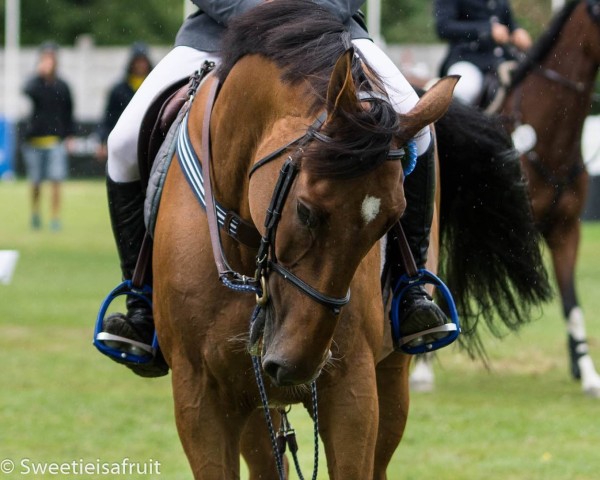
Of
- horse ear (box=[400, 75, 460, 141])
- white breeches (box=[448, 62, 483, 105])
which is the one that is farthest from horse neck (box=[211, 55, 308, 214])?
white breeches (box=[448, 62, 483, 105])

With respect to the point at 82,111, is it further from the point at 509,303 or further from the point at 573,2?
the point at 509,303

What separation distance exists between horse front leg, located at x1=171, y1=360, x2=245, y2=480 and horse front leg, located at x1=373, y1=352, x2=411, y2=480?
1.01 metres

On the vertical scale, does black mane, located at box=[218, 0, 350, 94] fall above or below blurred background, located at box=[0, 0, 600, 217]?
above

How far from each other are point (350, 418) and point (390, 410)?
105 cm

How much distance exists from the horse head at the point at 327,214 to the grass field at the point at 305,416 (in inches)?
123

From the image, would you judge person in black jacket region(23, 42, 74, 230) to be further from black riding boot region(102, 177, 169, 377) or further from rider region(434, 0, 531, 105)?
black riding boot region(102, 177, 169, 377)

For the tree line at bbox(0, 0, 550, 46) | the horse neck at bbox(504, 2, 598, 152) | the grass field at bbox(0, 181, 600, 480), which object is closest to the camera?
the grass field at bbox(0, 181, 600, 480)

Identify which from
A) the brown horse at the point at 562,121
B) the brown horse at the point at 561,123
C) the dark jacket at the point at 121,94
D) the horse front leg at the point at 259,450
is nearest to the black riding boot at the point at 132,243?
the horse front leg at the point at 259,450

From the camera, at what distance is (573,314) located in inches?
367

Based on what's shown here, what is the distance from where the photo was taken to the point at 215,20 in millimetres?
4926

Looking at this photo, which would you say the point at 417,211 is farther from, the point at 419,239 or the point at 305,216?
the point at 305,216

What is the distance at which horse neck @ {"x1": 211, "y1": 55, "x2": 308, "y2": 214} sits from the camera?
12.6 ft

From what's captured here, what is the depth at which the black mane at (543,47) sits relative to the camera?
9773 mm

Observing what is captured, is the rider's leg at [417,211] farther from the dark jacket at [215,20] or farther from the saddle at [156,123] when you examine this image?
the saddle at [156,123]
